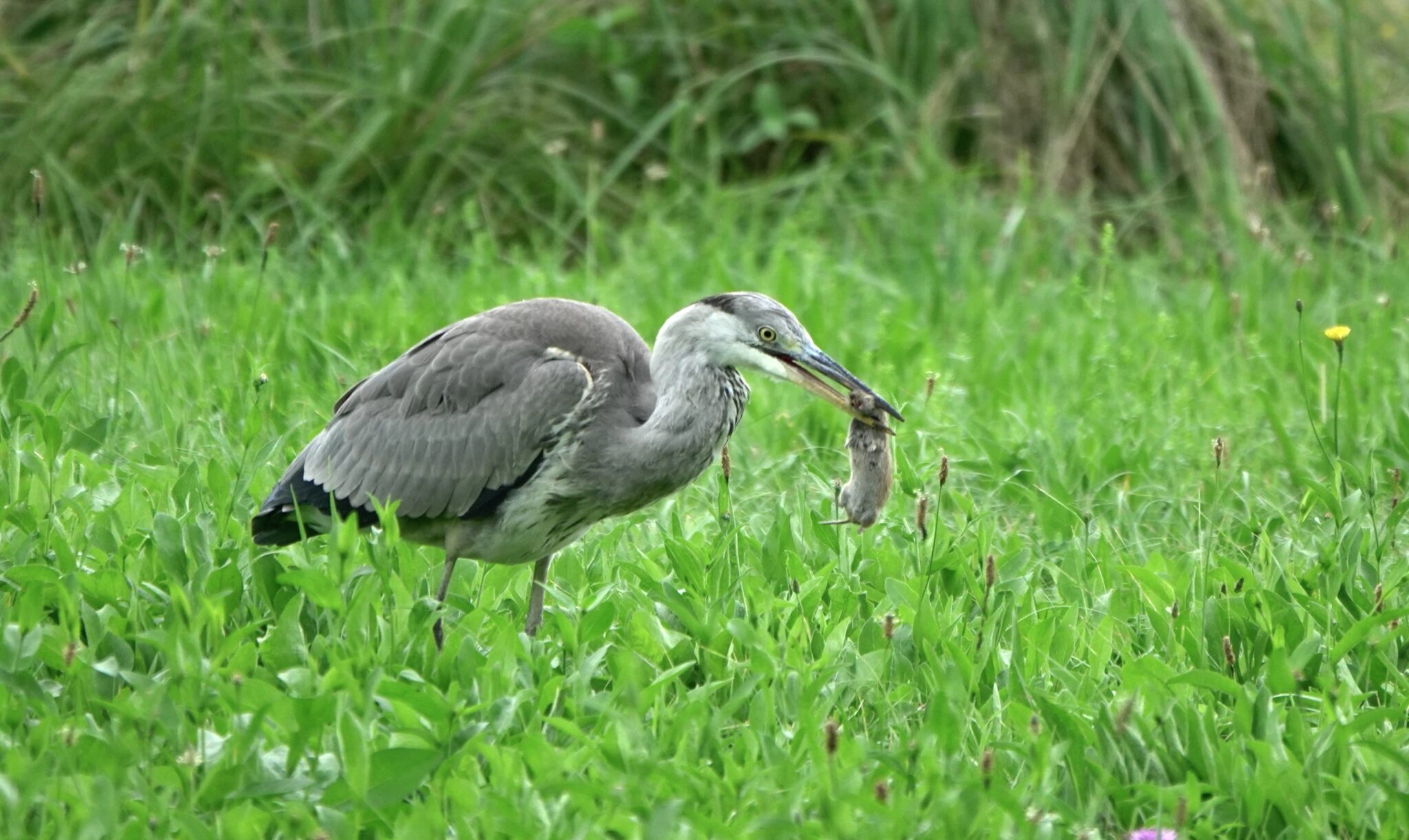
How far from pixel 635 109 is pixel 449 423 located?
4271mm

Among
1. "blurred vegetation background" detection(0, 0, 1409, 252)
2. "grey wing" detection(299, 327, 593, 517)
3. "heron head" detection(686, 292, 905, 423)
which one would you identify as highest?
"heron head" detection(686, 292, 905, 423)

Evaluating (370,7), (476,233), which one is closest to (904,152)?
(476,233)

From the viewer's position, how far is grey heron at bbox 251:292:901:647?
4.40 m

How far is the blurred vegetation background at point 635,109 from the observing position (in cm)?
780

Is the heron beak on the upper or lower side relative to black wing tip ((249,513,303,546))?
upper

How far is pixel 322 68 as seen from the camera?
834cm

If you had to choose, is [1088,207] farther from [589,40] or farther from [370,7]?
[370,7]

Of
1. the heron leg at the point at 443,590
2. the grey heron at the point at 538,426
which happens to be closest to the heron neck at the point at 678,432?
the grey heron at the point at 538,426

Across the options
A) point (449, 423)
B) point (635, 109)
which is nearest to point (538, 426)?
point (449, 423)

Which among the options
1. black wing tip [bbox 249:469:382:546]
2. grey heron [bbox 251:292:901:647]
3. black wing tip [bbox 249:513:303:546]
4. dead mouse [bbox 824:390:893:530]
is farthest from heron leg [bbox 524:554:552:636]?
dead mouse [bbox 824:390:893:530]

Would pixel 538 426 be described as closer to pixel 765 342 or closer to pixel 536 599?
pixel 536 599

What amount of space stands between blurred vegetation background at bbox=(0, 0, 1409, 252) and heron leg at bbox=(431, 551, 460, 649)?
306 centimetres

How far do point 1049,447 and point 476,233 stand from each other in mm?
2971

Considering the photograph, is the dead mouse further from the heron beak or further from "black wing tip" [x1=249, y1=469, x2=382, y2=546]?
"black wing tip" [x1=249, y1=469, x2=382, y2=546]
